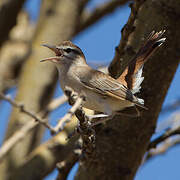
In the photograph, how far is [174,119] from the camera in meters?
4.74

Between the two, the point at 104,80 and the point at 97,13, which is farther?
the point at 97,13

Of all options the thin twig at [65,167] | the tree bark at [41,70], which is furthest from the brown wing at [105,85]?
the tree bark at [41,70]

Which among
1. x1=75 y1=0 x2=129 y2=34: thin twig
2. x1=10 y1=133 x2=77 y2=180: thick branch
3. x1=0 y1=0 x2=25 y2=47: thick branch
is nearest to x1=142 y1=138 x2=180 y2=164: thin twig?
x1=10 y1=133 x2=77 y2=180: thick branch

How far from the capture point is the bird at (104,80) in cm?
326

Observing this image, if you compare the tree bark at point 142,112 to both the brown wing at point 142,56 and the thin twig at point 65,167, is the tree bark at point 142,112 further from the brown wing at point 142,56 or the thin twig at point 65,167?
the thin twig at point 65,167

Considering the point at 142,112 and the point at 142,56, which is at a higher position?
the point at 142,56

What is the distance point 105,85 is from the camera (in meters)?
3.52

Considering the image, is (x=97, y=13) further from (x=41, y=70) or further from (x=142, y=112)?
(x=142, y=112)

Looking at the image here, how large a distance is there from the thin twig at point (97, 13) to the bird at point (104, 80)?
3.89 m

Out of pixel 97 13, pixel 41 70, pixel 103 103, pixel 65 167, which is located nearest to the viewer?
pixel 65 167

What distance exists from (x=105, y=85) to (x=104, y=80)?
6 centimetres

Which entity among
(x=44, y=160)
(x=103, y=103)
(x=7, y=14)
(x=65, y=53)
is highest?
(x=7, y=14)

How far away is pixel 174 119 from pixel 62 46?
1.88 m

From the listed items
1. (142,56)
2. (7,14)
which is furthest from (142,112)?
(7,14)
